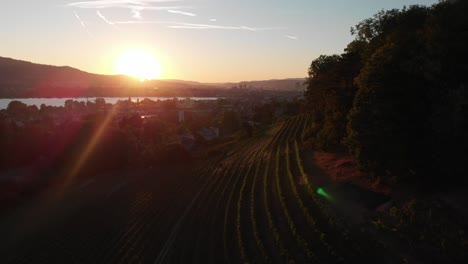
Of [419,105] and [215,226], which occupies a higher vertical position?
[419,105]

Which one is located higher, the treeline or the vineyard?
the treeline

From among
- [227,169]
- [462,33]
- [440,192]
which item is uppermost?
[462,33]

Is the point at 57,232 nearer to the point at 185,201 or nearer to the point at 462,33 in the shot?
the point at 185,201

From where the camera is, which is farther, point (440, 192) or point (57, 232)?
point (57, 232)

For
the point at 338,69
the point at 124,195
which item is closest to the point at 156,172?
the point at 124,195

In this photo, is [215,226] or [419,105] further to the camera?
[215,226]

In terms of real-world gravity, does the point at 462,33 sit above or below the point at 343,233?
above

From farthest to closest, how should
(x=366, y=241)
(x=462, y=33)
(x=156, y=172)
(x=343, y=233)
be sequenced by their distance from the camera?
(x=156, y=172) → (x=462, y=33) → (x=343, y=233) → (x=366, y=241)

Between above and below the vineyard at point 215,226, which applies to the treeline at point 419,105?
above
